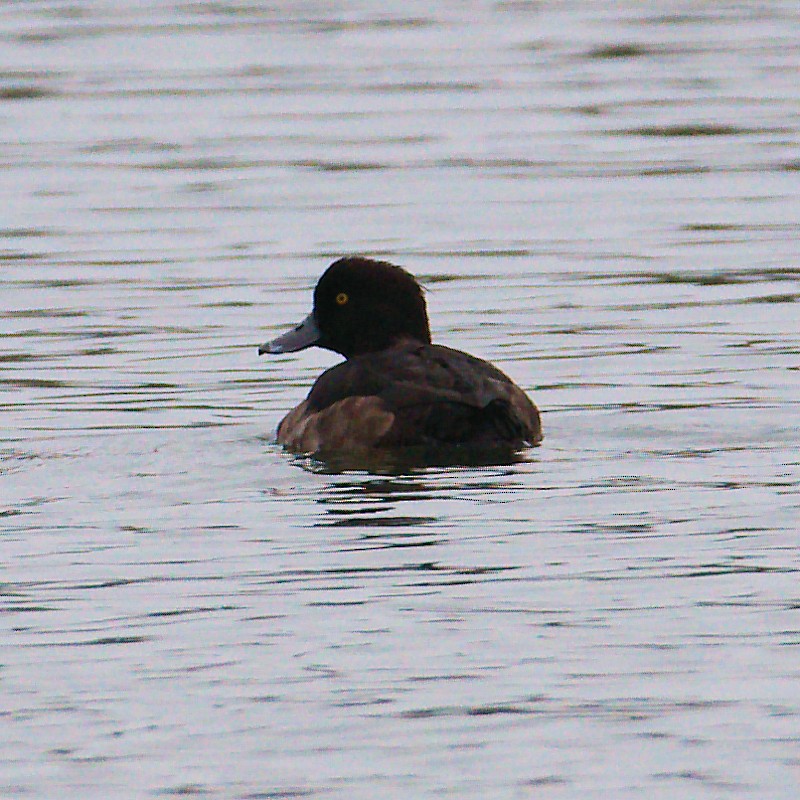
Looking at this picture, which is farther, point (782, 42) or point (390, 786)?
point (782, 42)

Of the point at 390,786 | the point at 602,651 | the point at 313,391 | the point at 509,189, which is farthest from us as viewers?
the point at 509,189

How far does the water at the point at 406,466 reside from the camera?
6418 millimetres

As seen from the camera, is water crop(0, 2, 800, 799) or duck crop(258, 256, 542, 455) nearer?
water crop(0, 2, 800, 799)

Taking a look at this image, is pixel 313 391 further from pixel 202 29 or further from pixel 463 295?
pixel 202 29

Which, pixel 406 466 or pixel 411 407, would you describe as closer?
pixel 406 466

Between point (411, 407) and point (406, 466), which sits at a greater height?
point (411, 407)

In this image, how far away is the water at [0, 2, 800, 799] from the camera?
21.1 ft

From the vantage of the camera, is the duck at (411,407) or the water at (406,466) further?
the duck at (411,407)

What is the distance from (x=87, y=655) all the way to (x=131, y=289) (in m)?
8.60

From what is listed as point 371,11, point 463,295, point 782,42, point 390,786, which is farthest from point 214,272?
point 371,11

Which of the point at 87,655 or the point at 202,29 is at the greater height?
the point at 202,29

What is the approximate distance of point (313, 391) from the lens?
439 inches

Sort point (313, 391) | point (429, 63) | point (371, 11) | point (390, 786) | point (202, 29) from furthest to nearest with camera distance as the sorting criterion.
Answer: point (371, 11) < point (202, 29) < point (429, 63) < point (313, 391) < point (390, 786)

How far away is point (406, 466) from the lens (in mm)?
10305
